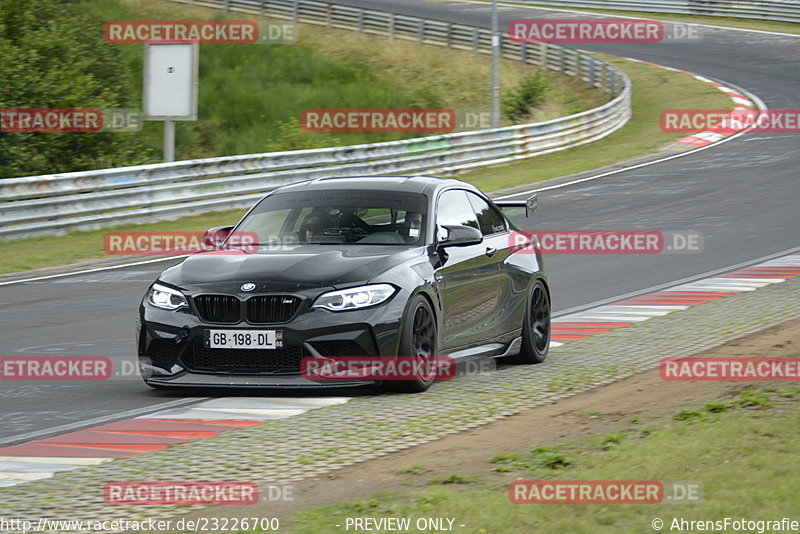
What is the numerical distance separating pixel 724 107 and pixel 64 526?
35.2 m

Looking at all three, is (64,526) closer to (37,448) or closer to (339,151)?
(37,448)

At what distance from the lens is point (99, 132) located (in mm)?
28219

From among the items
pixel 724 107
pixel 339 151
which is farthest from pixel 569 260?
pixel 724 107

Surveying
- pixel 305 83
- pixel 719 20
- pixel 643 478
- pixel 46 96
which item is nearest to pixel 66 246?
pixel 46 96

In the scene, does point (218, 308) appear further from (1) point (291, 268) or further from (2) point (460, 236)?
(2) point (460, 236)

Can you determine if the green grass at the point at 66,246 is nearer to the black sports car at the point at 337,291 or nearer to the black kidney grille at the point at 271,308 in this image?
the black sports car at the point at 337,291

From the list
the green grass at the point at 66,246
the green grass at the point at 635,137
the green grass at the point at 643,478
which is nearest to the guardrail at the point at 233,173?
the green grass at the point at 66,246

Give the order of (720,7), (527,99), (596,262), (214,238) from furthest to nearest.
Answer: (720,7)
(527,99)
(596,262)
(214,238)

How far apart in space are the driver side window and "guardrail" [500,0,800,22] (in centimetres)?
5394

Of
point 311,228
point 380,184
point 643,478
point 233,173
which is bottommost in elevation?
point 233,173

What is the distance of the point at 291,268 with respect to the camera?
887 centimetres

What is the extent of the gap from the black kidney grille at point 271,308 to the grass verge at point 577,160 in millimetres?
9353

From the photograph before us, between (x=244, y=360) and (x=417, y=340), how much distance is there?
47.1 inches

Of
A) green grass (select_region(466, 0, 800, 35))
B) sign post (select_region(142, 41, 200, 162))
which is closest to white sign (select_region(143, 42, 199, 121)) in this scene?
sign post (select_region(142, 41, 200, 162))
